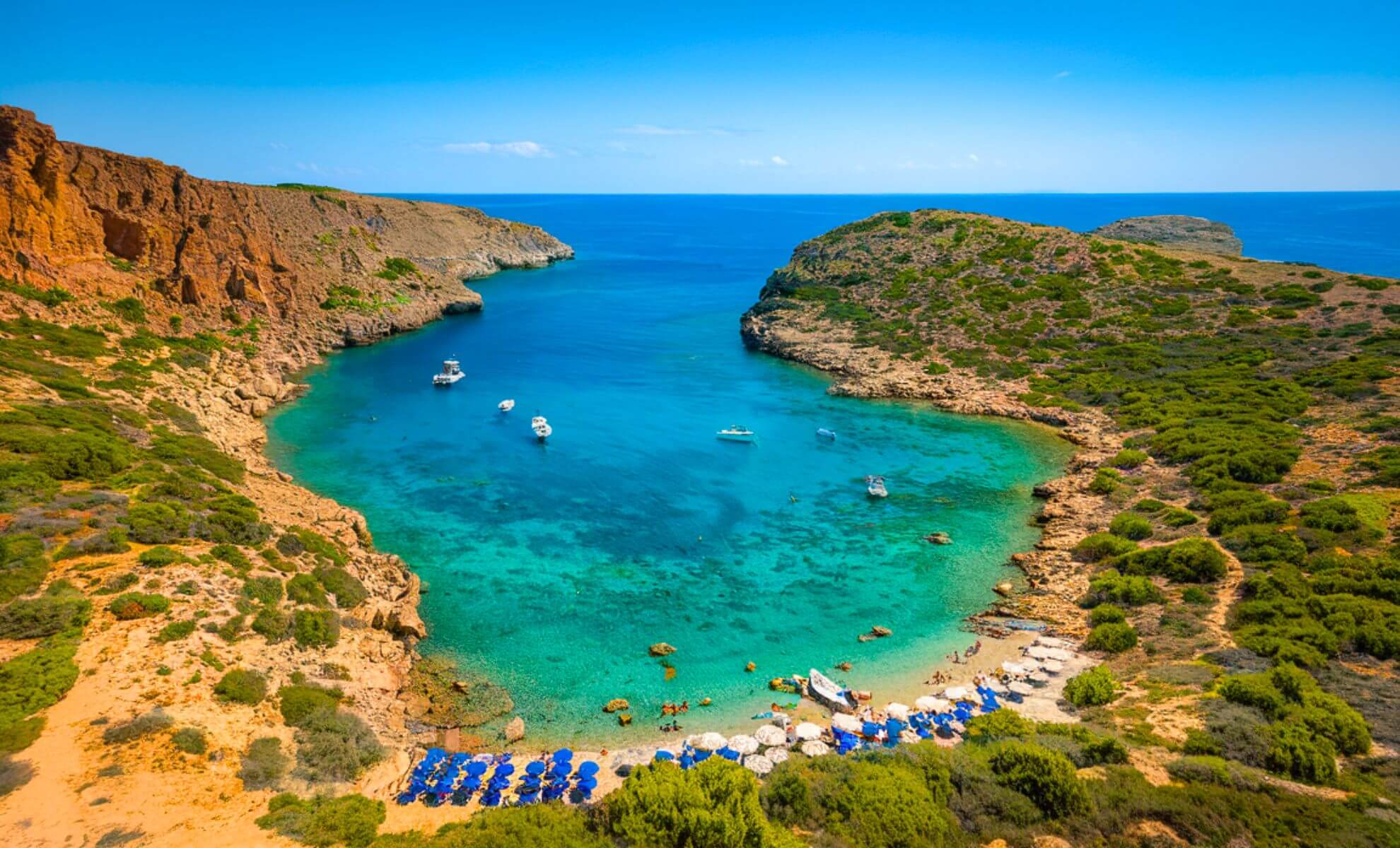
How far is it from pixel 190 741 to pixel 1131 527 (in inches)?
1451

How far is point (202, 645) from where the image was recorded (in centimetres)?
2028

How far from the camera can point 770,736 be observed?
20234 millimetres

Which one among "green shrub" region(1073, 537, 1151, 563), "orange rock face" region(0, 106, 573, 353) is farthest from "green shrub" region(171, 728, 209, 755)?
"orange rock face" region(0, 106, 573, 353)

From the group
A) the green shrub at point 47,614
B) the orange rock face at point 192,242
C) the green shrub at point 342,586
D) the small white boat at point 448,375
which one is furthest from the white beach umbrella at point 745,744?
the orange rock face at point 192,242

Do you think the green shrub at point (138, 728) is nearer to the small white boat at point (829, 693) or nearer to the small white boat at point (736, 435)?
the small white boat at point (829, 693)

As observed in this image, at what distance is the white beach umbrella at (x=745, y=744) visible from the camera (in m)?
19.5

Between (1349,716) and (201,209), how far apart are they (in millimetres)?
80976

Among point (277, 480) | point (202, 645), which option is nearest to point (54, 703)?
point (202, 645)

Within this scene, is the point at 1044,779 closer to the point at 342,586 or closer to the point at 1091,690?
the point at 1091,690

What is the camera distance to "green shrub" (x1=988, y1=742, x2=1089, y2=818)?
14961mm

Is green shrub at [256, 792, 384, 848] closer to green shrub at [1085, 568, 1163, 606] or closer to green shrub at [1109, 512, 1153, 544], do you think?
green shrub at [1085, 568, 1163, 606]

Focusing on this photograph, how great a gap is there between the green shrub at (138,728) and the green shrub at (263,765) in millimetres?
2150

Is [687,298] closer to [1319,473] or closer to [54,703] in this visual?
[1319,473]

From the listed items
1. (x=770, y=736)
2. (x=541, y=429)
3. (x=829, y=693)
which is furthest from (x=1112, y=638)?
(x=541, y=429)
